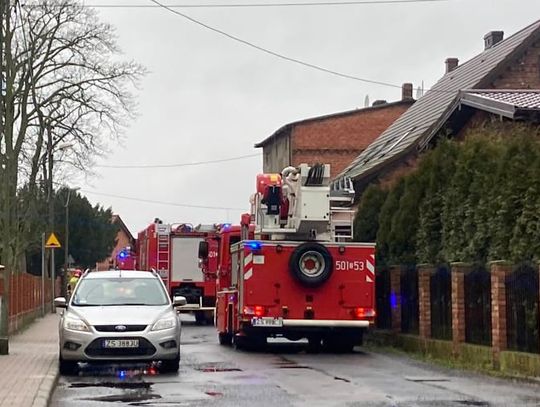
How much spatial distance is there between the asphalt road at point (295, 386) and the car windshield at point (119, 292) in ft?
3.59

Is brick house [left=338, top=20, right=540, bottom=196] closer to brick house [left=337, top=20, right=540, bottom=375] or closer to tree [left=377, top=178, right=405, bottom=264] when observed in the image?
brick house [left=337, top=20, right=540, bottom=375]

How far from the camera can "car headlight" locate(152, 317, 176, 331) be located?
655 inches

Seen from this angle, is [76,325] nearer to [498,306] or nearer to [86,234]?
[498,306]

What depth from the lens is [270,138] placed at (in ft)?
213

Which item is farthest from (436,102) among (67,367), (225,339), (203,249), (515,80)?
(67,367)

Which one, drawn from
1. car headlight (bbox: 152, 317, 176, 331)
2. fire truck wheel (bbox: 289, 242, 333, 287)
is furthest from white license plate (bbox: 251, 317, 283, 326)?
car headlight (bbox: 152, 317, 176, 331)

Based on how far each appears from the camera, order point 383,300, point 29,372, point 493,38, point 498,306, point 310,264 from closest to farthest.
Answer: point 29,372, point 498,306, point 310,264, point 383,300, point 493,38

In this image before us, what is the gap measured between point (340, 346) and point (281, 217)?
111 inches

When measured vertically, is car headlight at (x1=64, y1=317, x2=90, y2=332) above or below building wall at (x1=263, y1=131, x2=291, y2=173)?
below

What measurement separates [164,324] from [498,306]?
532cm

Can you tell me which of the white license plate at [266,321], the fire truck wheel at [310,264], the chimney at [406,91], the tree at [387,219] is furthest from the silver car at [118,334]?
the chimney at [406,91]

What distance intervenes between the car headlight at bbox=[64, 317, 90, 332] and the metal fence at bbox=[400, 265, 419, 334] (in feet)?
27.7

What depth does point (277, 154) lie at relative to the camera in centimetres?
6412

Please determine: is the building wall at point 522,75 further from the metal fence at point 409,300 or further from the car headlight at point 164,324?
the car headlight at point 164,324
